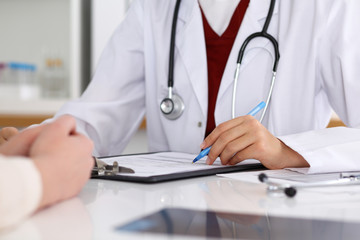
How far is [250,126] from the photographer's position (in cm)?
83

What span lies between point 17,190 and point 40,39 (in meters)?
2.68

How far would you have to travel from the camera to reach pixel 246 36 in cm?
118

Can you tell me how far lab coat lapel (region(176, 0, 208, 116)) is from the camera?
120cm

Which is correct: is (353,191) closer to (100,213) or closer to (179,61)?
(100,213)

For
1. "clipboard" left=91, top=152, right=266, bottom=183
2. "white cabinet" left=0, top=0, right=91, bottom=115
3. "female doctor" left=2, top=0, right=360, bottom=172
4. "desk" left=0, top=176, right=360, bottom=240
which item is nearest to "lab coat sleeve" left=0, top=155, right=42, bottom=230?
"desk" left=0, top=176, right=360, bottom=240

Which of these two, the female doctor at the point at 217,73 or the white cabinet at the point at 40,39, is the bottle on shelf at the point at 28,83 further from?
the female doctor at the point at 217,73

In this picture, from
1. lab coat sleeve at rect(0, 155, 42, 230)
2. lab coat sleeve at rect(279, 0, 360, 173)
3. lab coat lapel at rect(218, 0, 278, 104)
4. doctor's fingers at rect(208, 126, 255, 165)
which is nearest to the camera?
lab coat sleeve at rect(0, 155, 42, 230)

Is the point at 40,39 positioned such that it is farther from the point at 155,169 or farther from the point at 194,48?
the point at 155,169

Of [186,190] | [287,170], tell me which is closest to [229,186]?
[186,190]

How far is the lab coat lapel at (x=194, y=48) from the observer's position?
47.3 inches

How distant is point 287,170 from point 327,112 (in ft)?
1.65

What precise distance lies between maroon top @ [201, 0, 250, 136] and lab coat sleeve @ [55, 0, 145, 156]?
0.71 feet

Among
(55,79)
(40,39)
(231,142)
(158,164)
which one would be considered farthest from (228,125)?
(40,39)

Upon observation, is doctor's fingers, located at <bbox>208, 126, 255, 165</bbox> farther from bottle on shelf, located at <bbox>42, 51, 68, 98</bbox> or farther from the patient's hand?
bottle on shelf, located at <bbox>42, 51, 68, 98</bbox>
